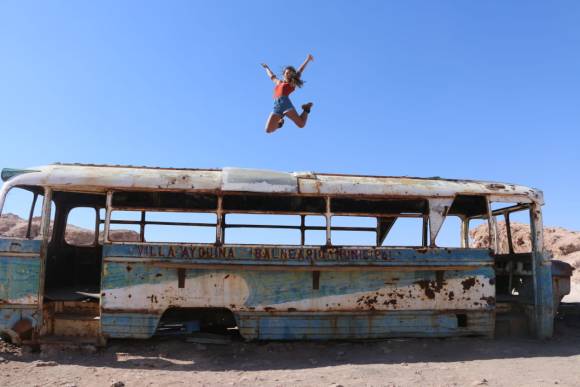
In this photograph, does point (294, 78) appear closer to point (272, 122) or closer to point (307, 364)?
point (272, 122)

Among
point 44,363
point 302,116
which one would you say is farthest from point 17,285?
point 302,116

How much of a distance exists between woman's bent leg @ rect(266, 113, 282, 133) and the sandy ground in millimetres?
2976

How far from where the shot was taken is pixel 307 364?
599 cm

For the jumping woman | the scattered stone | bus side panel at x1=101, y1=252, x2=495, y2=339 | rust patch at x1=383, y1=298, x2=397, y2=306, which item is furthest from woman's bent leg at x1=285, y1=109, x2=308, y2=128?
the scattered stone

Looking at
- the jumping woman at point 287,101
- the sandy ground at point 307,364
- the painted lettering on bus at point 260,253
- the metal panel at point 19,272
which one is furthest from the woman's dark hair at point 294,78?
the metal panel at point 19,272

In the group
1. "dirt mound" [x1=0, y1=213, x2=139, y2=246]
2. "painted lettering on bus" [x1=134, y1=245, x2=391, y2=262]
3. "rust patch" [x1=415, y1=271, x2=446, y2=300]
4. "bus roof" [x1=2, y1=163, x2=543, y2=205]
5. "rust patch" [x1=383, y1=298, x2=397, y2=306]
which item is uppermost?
"dirt mound" [x1=0, y1=213, x2=139, y2=246]

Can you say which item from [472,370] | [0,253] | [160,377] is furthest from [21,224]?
[472,370]

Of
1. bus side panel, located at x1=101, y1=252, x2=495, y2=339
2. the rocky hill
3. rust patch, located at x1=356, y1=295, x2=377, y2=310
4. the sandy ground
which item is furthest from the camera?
the rocky hill

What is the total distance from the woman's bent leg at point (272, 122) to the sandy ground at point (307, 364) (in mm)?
2976

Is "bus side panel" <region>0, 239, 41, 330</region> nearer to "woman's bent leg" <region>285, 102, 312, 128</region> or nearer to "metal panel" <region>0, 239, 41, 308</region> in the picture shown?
"metal panel" <region>0, 239, 41, 308</region>

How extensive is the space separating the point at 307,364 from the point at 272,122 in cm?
319

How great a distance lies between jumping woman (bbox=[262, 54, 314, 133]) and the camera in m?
6.42

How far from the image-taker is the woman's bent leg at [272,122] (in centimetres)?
648

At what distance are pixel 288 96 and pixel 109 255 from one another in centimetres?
318
